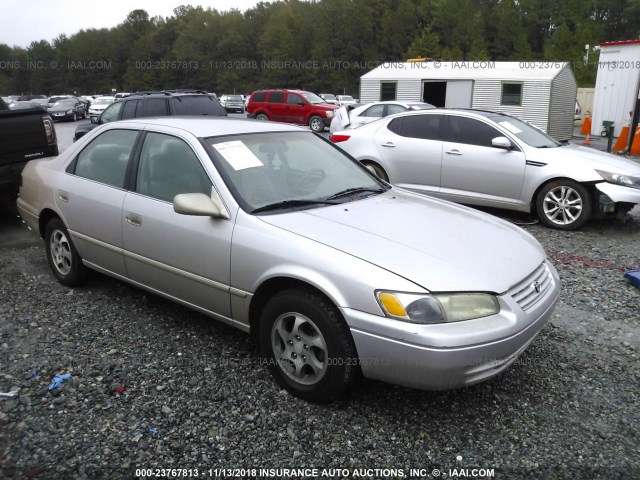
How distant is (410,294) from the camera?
2.58 m

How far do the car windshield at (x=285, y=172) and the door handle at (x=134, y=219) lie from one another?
729mm

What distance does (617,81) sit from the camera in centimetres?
1752

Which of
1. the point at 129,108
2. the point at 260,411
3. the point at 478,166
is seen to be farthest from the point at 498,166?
the point at 129,108

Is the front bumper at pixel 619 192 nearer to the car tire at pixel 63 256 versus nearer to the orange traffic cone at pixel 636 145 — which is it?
the car tire at pixel 63 256

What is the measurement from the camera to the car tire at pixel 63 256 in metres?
4.49

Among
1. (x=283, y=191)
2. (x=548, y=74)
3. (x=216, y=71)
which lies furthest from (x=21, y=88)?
(x=283, y=191)

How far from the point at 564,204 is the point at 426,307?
193 inches

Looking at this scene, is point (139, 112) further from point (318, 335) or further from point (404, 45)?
point (404, 45)

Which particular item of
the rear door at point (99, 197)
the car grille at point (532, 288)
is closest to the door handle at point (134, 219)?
the rear door at point (99, 197)

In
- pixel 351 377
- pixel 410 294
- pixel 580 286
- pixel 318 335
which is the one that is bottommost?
pixel 580 286

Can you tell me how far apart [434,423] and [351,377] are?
1.73 ft

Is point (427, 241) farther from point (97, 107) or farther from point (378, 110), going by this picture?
point (97, 107)

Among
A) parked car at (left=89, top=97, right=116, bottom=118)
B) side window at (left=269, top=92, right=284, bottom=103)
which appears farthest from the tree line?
parked car at (left=89, top=97, right=116, bottom=118)

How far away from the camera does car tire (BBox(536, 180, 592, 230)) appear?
6.61 m
